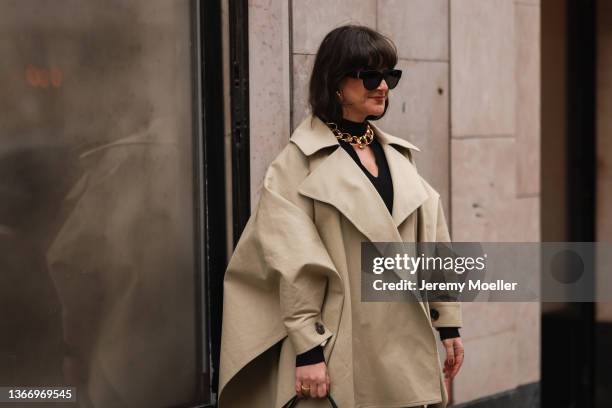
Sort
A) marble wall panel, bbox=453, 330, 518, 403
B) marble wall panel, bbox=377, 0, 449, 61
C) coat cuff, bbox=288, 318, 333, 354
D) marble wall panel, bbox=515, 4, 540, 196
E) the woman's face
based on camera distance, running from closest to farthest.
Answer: coat cuff, bbox=288, 318, 333, 354
the woman's face
marble wall panel, bbox=377, 0, 449, 61
marble wall panel, bbox=453, 330, 518, 403
marble wall panel, bbox=515, 4, 540, 196

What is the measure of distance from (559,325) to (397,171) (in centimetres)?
434

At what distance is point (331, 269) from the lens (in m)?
3.57

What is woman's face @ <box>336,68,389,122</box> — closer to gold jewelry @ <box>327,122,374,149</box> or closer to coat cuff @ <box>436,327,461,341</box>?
gold jewelry @ <box>327,122,374,149</box>

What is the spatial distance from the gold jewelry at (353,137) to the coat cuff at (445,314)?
27.8 inches

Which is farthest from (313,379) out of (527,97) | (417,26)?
(527,97)

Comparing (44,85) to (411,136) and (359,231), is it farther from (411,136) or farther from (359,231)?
(411,136)

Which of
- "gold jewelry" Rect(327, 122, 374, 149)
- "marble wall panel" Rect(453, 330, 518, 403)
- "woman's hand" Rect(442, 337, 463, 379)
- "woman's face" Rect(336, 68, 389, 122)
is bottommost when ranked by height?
"marble wall panel" Rect(453, 330, 518, 403)

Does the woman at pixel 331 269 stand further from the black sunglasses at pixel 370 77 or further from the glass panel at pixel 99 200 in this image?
the glass panel at pixel 99 200

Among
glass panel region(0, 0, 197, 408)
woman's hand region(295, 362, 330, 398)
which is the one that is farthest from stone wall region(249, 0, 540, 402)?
woman's hand region(295, 362, 330, 398)

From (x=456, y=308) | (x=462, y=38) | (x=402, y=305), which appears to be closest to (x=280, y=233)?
(x=402, y=305)

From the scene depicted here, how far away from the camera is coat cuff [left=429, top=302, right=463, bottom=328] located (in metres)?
4.03

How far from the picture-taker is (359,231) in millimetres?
3703

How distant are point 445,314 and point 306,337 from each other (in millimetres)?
749

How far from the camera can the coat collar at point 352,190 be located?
3.66 m
